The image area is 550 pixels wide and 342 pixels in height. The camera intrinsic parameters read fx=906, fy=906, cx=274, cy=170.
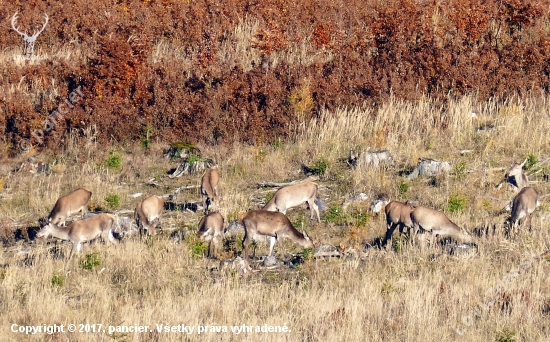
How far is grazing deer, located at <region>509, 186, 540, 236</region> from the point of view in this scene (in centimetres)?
1480

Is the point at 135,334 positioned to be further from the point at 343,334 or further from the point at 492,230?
the point at 492,230

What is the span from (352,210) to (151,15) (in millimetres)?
11227

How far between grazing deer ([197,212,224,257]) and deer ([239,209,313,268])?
43 cm

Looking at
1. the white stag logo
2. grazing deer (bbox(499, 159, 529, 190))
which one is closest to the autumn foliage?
the white stag logo

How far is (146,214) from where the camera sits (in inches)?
619

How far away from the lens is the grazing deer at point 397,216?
1463cm

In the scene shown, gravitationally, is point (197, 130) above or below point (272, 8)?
below

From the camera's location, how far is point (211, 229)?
1465cm

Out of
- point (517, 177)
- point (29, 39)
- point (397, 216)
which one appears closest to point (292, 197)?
point (397, 216)

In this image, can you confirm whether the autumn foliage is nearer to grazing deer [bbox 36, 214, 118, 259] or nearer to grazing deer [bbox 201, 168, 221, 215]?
grazing deer [bbox 201, 168, 221, 215]

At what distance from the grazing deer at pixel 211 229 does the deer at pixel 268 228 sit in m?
0.43

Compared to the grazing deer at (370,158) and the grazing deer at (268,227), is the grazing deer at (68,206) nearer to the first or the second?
the grazing deer at (268,227)

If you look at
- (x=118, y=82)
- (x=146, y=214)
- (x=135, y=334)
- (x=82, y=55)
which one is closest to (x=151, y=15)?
(x=82, y=55)
